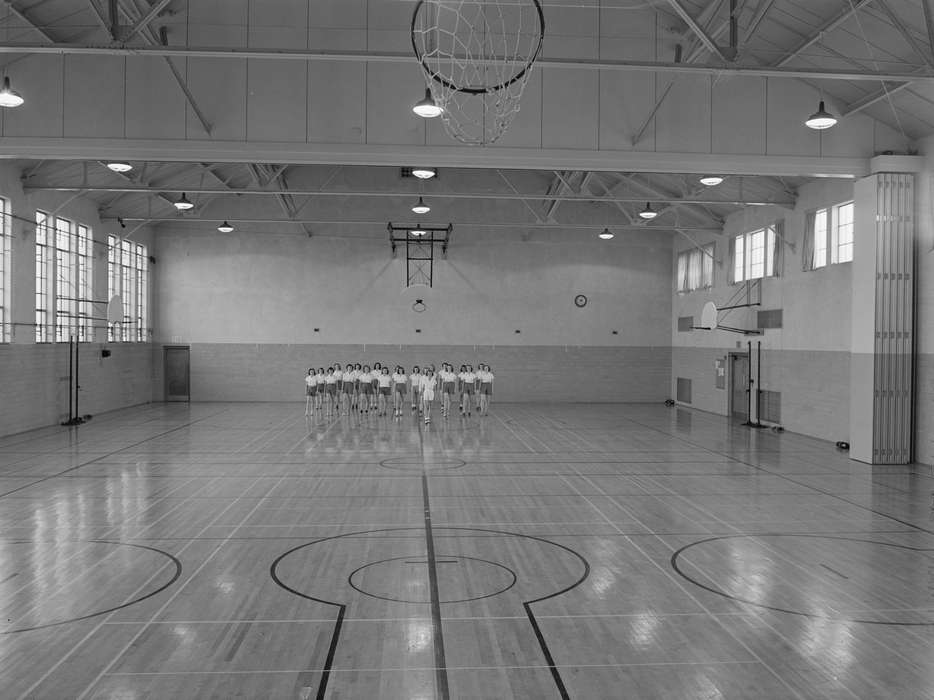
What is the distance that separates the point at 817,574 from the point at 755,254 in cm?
1631

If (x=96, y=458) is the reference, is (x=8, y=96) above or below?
above

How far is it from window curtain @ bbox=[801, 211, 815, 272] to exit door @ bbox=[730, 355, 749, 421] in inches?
160

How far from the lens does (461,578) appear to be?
7562mm

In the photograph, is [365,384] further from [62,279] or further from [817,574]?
[817,574]

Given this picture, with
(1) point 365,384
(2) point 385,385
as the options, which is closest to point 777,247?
(2) point 385,385

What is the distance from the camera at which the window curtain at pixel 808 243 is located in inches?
760

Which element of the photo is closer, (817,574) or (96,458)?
(817,574)

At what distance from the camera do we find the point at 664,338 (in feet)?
95.2

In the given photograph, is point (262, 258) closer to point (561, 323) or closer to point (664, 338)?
point (561, 323)

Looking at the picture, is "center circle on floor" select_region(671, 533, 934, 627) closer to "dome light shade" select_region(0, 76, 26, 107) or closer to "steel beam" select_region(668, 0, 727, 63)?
"steel beam" select_region(668, 0, 727, 63)

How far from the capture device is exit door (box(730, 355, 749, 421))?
22831mm

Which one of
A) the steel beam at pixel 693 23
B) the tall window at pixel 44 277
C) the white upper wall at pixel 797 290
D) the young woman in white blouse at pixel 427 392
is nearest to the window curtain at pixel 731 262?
the white upper wall at pixel 797 290

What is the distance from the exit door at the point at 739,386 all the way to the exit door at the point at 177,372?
62.6 feet

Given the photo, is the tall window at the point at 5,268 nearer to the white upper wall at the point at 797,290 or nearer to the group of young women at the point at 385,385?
the group of young women at the point at 385,385
